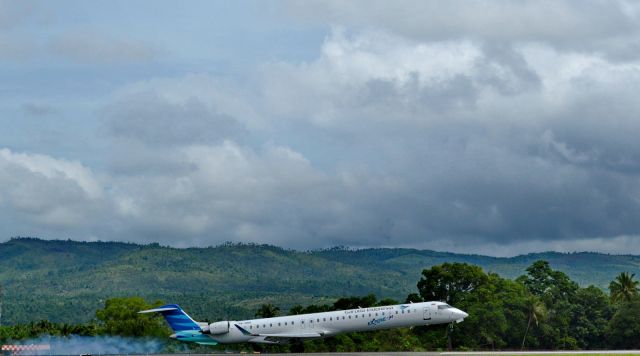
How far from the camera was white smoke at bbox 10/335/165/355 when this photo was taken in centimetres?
11562

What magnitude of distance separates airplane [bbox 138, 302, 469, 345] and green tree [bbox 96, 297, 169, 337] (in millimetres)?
12723

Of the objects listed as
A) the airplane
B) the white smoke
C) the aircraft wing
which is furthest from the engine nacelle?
the white smoke

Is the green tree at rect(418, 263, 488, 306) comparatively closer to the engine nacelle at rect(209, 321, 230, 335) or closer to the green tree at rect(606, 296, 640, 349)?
the green tree at rect(606, 296, 640, 349)

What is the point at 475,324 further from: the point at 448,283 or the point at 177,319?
the point at 177,319

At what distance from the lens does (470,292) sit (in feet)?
547

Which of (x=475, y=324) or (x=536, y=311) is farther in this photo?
(x=536, y=311)

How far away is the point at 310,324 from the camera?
118 metres

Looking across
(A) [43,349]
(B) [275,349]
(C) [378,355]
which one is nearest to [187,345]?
(B) [275,349]

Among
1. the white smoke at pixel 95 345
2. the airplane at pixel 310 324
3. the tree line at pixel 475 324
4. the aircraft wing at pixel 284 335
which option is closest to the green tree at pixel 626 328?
the tree line at pixel 475 324

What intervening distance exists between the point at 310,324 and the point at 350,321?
519 cm

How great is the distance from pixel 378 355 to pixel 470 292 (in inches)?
2360

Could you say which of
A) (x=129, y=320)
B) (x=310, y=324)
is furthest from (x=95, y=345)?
(x=129, y=320)

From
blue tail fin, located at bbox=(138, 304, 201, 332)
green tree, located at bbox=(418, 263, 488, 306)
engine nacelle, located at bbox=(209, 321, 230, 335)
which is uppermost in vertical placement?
green tree, located at bbox=(418, 263, 488, 306)

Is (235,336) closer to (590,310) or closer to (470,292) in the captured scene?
(470,292)
